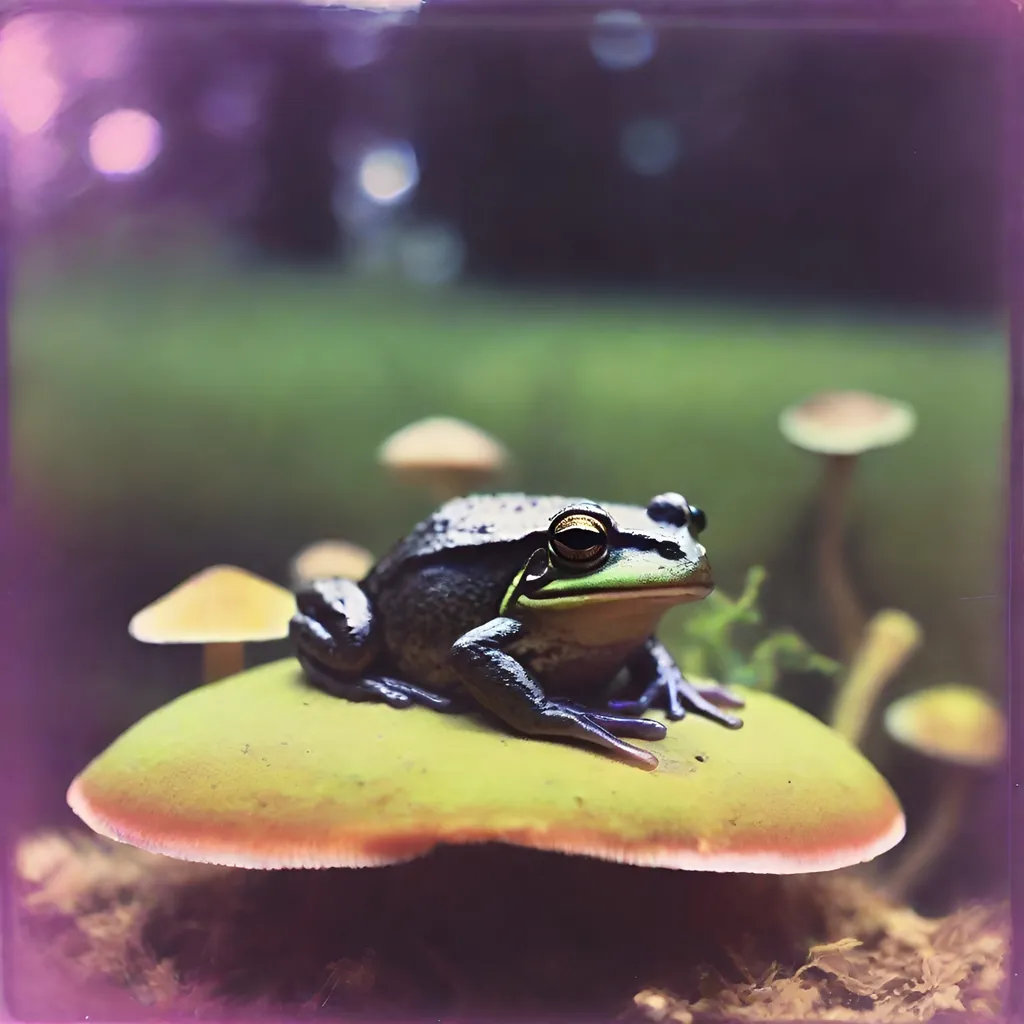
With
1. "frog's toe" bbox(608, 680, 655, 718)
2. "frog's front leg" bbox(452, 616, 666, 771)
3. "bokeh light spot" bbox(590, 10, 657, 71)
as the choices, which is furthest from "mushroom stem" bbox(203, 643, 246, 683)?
"bokeh light spot" bbox(590, 10, 657, 71)

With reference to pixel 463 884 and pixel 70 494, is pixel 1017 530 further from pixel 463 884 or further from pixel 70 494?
pixel 70 494

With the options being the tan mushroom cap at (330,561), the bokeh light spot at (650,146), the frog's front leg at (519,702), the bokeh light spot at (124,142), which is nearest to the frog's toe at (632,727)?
the frog's front leg at (519,702)

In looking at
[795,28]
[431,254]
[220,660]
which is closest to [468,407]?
→ [431,254]

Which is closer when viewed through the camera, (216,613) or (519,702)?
(519,702)

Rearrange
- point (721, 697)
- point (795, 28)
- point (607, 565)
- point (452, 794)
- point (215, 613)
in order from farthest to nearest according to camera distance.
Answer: point (215, 613) < point (795, 28) < point (721, 697) < point (607, 565) < point (452, 794)

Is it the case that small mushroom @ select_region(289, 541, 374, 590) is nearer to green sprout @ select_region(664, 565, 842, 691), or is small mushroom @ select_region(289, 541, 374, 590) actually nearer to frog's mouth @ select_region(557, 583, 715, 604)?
green sprout @ select_region(664, 565, 842, 691)

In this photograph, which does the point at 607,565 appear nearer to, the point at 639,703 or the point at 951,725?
the point at 639,703
